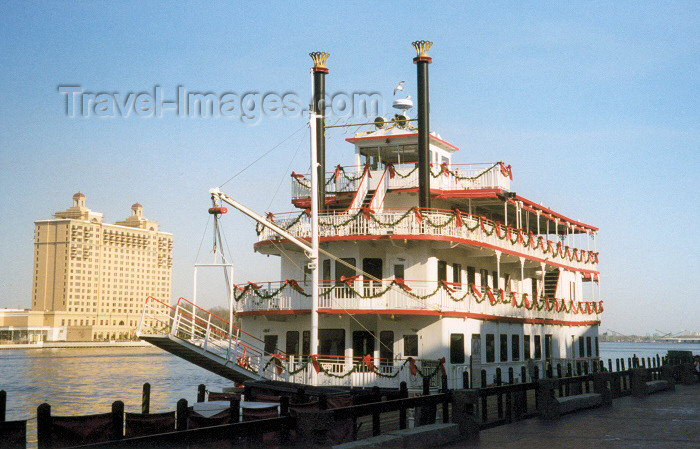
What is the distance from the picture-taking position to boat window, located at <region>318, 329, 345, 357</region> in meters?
27.8

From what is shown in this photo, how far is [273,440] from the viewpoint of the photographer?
13.7m

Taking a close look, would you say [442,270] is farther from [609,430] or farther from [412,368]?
[609,430]

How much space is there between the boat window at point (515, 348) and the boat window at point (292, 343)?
400 inches

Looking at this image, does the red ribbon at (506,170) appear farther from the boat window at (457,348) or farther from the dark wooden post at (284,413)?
the dark wooden post at (284,413)

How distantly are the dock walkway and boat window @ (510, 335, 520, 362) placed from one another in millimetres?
12253

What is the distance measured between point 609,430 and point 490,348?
15.2 meters

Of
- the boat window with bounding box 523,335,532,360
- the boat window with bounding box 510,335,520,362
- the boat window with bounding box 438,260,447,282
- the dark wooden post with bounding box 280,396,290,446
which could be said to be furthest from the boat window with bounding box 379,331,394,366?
the dark wooden post with bounding box 280,396,290,446

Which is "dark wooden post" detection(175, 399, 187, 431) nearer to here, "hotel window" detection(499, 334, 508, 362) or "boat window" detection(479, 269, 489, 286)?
"hotel window" detection(499, 334, 508, 362)

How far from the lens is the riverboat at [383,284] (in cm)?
2569

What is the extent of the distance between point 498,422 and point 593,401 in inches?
181

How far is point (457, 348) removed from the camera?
27.7m

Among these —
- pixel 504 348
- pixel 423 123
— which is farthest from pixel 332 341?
pixel 423 123

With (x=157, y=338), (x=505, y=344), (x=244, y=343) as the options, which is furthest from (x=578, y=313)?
(x=157, y=338)

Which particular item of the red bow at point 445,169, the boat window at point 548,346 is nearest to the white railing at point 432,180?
the red bow at point 445,169
